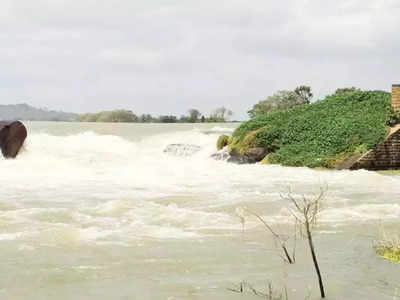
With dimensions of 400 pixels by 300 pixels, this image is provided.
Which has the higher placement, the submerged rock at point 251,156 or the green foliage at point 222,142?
the green foliage at point 222,142

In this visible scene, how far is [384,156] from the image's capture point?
805 inches

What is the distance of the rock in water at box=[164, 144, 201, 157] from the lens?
27.1 meters

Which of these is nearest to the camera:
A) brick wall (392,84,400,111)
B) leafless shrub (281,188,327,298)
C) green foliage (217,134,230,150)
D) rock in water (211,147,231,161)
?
leafless shrub (281,188,327,298)

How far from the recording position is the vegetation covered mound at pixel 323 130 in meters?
21.5

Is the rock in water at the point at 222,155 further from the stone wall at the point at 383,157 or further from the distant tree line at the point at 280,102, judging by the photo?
the distant tree line at the point at 280,102

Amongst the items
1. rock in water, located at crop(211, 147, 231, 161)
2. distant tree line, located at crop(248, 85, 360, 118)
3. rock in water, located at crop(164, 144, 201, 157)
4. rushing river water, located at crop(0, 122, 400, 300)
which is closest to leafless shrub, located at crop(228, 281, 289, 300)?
rushing river water, located at crop(0, 122, 400, 300)

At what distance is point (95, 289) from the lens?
17.8 ft

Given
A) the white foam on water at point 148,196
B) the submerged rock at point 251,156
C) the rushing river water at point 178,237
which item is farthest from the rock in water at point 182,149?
the rushing river water at point 178,237

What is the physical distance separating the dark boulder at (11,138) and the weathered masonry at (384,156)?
12.2 m

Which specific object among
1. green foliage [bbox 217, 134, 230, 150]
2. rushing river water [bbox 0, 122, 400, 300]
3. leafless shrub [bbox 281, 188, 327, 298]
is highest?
green foliage [bbox 217, 134, 230, 150]

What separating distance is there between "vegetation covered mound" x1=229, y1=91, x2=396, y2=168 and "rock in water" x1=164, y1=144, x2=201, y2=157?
8.04ft

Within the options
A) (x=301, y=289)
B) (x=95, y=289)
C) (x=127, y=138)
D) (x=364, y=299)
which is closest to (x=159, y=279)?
(x=95, y=289)

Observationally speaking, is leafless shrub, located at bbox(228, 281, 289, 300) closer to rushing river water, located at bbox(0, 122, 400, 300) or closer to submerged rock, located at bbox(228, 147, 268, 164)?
rushing river water, located at bbox(0, 122, 400, 300)

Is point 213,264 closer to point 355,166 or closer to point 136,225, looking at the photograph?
point 136,225
